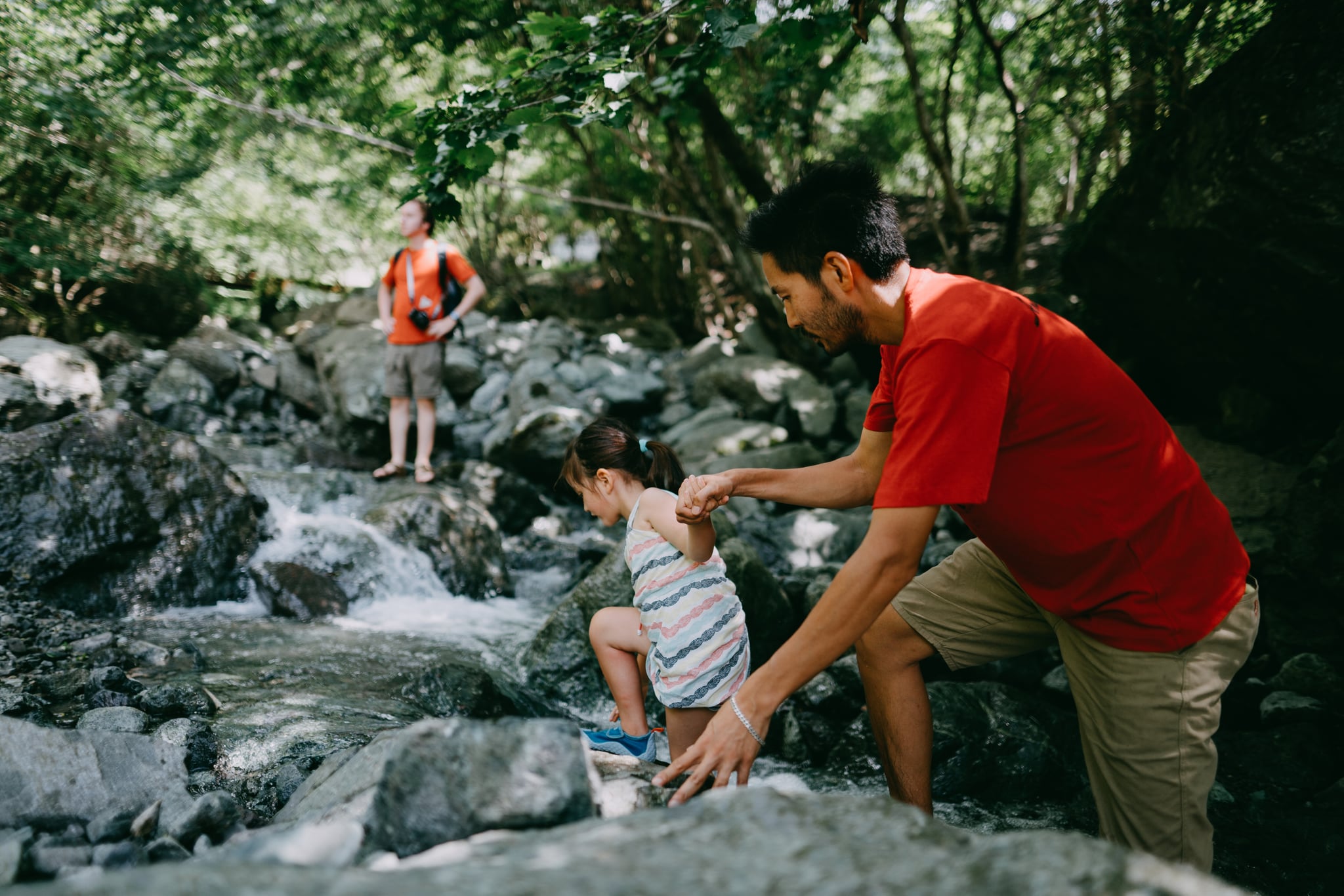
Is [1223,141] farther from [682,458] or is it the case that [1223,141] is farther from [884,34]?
[884,34]

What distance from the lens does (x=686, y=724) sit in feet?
9.80

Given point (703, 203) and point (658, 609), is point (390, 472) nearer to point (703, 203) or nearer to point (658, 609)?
point (703, 203)

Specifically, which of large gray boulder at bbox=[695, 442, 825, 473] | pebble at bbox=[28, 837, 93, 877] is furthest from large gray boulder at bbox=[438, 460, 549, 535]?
pebble at bbox=[28, 837, 93, 877]

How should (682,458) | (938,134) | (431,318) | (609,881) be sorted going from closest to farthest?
(609,881), (431,318), (682,458), (938,134)

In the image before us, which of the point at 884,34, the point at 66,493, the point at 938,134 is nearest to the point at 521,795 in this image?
the point at 66,493

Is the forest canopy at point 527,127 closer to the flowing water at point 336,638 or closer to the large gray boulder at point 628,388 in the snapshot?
the large gray boulder at point 628,388

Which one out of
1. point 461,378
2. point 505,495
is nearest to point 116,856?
point 505,495

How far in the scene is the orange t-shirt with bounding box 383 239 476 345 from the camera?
7.45 m

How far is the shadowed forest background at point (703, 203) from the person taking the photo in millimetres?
3838

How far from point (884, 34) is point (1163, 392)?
813cm

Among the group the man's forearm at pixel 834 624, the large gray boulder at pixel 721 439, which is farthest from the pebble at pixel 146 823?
the large gray boulder at pixel 721 439

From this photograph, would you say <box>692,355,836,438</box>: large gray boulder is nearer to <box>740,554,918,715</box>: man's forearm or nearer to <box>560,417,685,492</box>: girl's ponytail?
<box>560,417,685,492</box>: girl's ponytail

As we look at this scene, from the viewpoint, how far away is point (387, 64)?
10727mm

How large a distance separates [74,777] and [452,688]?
68.0 inches
